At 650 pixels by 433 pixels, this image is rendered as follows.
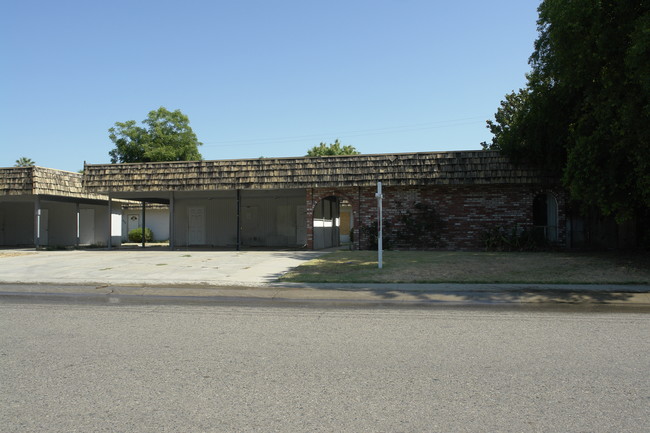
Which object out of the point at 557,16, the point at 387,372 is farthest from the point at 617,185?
the point at 387,372

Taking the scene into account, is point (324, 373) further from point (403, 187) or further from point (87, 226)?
point (87, 226)

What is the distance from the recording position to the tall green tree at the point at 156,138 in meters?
49.2

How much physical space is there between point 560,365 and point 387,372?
71.2 inches

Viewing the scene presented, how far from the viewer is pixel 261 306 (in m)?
8.86

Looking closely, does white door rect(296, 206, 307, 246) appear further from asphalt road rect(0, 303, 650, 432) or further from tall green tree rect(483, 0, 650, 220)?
asphalt road rect(0, 303, 650, 432)

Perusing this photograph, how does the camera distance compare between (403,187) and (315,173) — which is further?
(315,173)

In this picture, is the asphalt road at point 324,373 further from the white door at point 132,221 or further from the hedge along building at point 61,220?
the white door at point 132,221

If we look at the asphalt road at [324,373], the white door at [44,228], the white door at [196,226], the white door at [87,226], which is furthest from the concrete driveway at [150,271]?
the white door at [44,228]

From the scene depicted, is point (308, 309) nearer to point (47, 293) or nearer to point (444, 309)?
point (444, 309)

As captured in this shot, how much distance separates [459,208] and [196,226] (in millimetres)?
14986

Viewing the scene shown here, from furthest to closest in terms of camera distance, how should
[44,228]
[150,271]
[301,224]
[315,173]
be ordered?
[44,228] → [301,224] → [315,173] → [150,271]

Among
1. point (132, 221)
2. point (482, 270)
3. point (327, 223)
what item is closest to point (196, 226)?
point (327, 223)

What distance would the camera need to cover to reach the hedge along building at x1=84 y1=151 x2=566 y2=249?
63.3 feet

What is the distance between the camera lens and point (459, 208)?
778 inches
